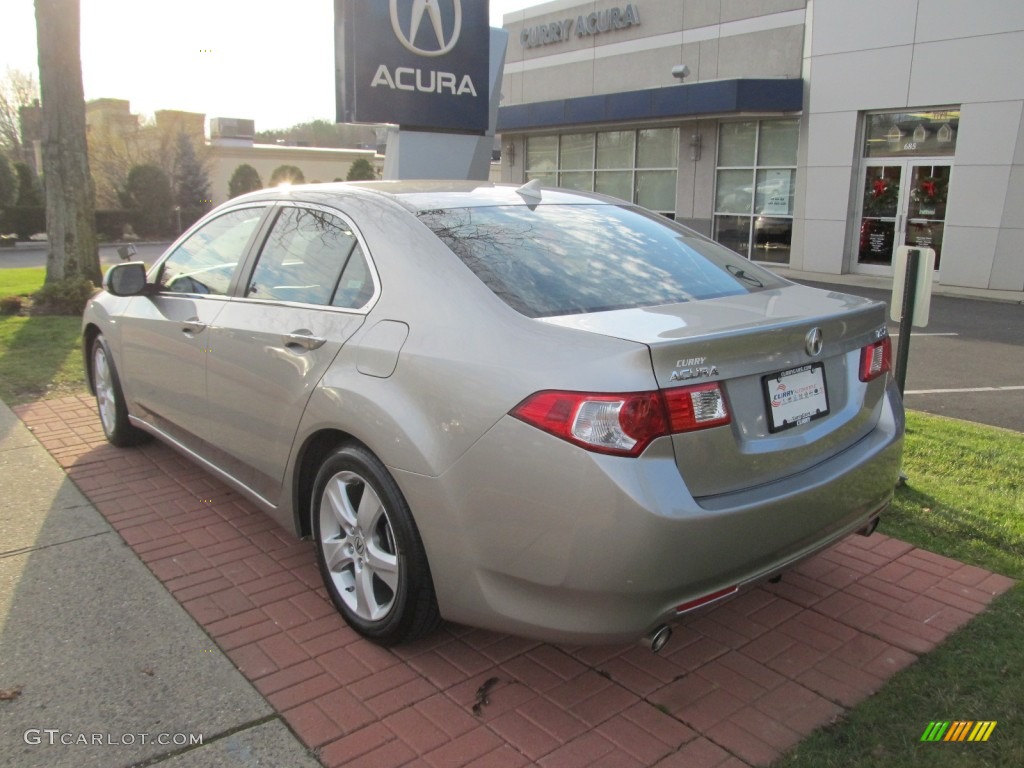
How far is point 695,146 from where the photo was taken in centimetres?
2089

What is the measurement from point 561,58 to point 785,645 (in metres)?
23.4

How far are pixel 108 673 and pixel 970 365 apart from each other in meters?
8.66

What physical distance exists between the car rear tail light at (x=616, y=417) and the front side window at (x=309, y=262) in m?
1.07

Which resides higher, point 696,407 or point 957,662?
point 696,407

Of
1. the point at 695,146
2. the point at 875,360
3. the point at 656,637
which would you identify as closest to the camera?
the point at 656,637

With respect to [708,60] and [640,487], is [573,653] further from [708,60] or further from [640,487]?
[708,60]

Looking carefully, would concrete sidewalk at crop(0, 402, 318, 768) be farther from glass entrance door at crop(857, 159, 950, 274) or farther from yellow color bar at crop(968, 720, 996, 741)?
glass entrance door at crop(857, 159, 950, 274)

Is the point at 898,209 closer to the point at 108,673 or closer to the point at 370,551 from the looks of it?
the point at 370,551

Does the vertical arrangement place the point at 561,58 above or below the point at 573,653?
above

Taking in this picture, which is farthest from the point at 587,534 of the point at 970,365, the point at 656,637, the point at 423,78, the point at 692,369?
the point at 970,365

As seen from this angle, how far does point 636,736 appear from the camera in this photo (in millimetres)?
2736

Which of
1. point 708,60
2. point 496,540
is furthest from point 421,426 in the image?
point 708,60

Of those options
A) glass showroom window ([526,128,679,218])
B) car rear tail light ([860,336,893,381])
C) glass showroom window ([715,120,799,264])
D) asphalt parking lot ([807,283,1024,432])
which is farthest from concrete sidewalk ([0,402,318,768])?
glass showroom window ([526,128,679,218])

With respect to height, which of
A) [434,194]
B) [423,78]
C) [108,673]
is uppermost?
[423,78]
